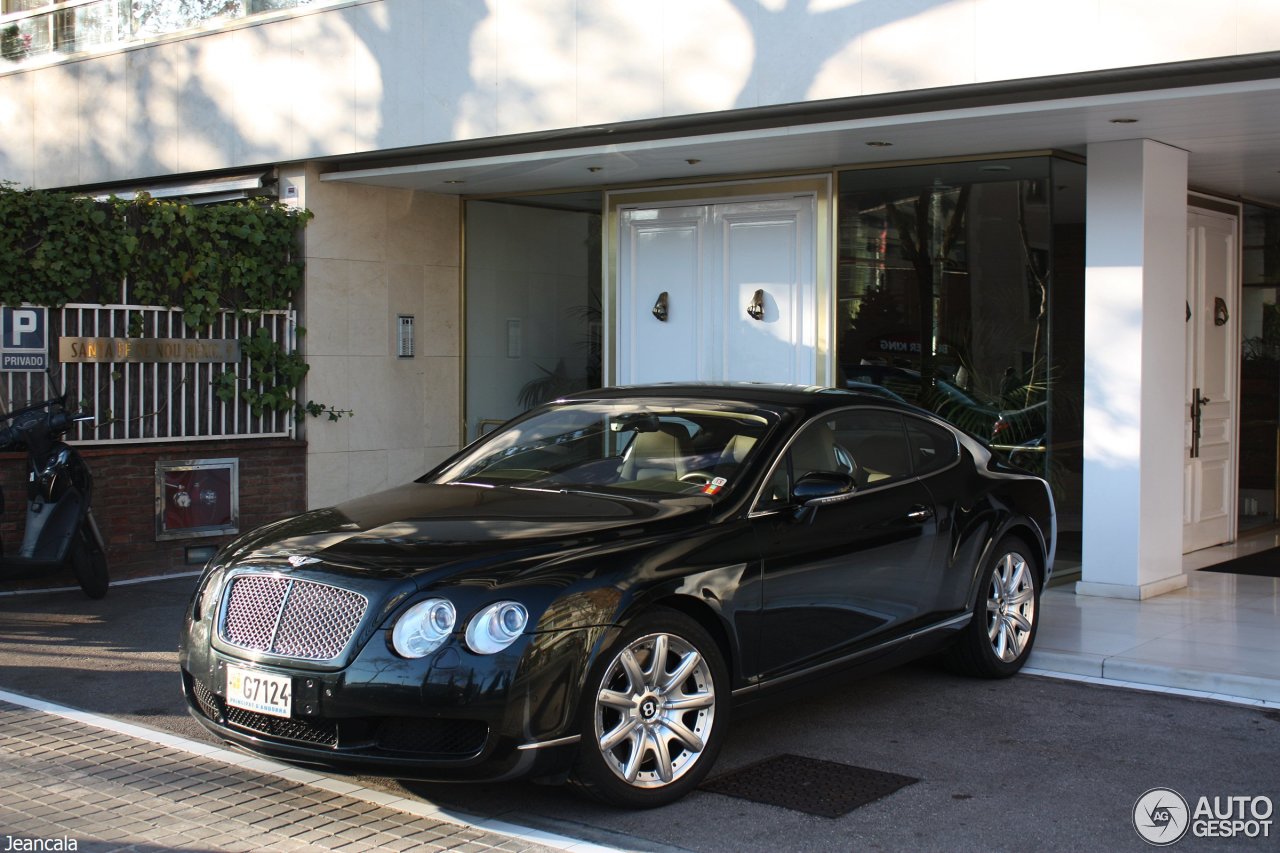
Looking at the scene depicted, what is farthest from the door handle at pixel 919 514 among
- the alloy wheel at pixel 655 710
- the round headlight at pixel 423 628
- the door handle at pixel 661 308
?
Result: the door handle at pixel 661 308

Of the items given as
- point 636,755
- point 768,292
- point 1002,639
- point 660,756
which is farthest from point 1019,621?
point 768,292

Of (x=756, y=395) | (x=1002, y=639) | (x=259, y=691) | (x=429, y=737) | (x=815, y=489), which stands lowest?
(x=1002, y=639)

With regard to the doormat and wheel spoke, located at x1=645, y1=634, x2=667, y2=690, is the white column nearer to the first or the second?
the doormat

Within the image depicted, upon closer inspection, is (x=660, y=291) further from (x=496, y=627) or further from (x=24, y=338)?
(x=496, y=627)

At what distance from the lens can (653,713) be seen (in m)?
5.15

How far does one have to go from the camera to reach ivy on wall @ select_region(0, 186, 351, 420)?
10078mm

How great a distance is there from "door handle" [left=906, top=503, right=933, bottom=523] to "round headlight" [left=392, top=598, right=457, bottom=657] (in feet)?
8.72

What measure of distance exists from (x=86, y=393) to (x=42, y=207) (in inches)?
55.9

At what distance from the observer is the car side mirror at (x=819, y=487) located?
235 inches

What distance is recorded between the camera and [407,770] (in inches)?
188

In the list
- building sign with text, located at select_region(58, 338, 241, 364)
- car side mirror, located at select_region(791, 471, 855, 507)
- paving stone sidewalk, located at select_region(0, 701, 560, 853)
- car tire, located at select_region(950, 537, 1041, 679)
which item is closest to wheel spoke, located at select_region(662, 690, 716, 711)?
paving stone sidewalk, located at select_region(0, 701, 560, 853)

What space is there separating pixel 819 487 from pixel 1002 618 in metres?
1.90

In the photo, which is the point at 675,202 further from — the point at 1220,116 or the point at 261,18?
the point at 1220,116

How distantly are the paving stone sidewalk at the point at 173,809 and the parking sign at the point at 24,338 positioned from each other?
4.61 meters
